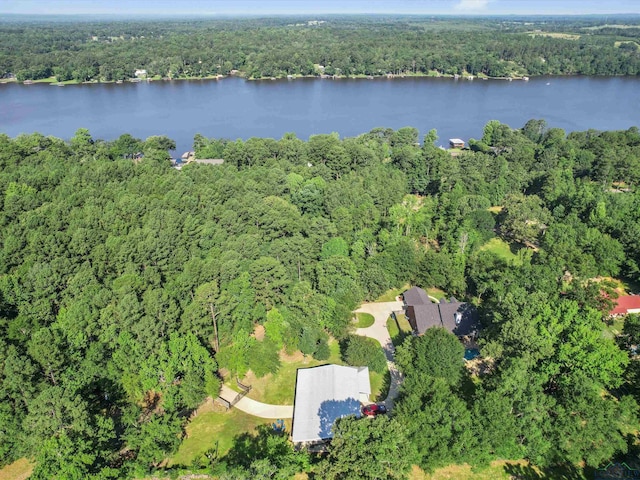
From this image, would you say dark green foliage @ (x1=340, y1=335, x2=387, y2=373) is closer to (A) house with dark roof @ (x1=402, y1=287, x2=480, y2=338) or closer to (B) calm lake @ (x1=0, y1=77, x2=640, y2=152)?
(A) house with dark roof @ (x1=402, y1=287, x2=480, y2=338)

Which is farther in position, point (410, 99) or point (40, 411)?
point (410, 99)

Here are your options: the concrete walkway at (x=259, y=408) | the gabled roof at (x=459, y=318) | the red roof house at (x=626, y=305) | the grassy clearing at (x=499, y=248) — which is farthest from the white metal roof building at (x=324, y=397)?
the grassy clearing at (x=499, y=248)

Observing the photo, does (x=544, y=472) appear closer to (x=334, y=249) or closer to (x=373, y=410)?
(x=373, y=410)

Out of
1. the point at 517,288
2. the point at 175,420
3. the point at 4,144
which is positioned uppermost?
the point at 4,144

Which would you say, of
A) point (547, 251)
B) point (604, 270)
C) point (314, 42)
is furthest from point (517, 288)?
point (314, 42)

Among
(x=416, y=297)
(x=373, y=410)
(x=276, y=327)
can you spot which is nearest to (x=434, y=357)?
(x=373, y=410)

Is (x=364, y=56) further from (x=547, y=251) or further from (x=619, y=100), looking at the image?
(x=547, y=251)

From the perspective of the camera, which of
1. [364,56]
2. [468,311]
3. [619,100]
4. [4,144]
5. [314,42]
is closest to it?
[468,311]
